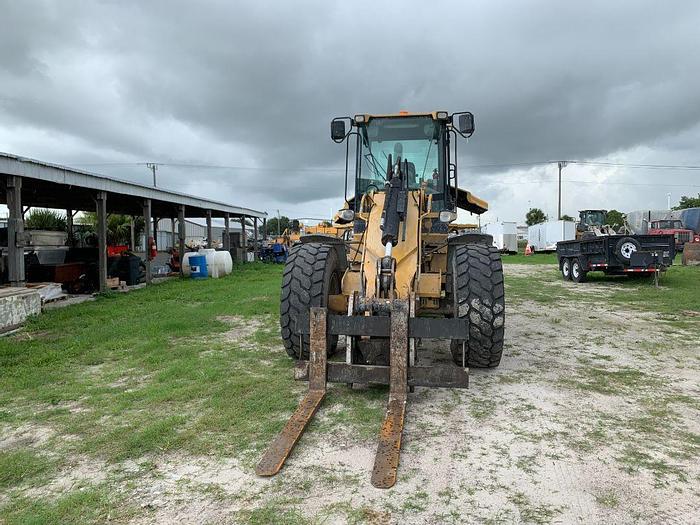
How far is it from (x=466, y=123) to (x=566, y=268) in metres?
12.9

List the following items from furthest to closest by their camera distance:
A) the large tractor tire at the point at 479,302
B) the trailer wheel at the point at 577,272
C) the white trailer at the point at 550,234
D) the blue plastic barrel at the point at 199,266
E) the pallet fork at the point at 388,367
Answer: the white trailer at the point at 550,234 → the blue plastic barrel at the point at 199,266 → the trailer wheel at the point at 577,272 → the large tractor tire at the point at 479,302 → the pallet fork at the point at 388,367

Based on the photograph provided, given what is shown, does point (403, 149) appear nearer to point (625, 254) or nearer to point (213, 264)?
point (625, 254)

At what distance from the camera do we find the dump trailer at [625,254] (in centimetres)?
1434

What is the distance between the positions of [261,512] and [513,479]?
156cm

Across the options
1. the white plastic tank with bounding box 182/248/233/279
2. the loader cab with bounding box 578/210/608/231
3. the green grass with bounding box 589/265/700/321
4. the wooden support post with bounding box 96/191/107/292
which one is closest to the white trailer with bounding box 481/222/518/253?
the loader cab with bounding box 578/210/608/231

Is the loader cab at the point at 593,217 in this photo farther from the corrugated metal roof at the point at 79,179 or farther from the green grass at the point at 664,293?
the corrugated metal roof at the point at 79,179

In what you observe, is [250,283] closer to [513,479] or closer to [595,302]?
[595,302]

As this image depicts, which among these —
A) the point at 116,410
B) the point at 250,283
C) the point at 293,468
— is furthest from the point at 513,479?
the point at 250,283

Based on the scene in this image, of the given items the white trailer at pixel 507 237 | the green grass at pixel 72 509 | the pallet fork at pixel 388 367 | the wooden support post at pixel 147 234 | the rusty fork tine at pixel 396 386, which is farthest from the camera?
the white trailer at pixel 507 237

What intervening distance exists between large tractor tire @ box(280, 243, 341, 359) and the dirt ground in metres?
0.90

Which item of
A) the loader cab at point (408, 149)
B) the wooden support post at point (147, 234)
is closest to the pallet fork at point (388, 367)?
the loader cab at point (408, 149)

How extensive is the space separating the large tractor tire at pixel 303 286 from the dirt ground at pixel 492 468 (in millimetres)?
897

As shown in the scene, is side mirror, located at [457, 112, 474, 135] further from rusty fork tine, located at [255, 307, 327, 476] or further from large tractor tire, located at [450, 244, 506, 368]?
rusty fork tine, located at [255, 307, 327, 476]

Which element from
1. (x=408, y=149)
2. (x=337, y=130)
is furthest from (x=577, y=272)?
(x=337, y=130)
